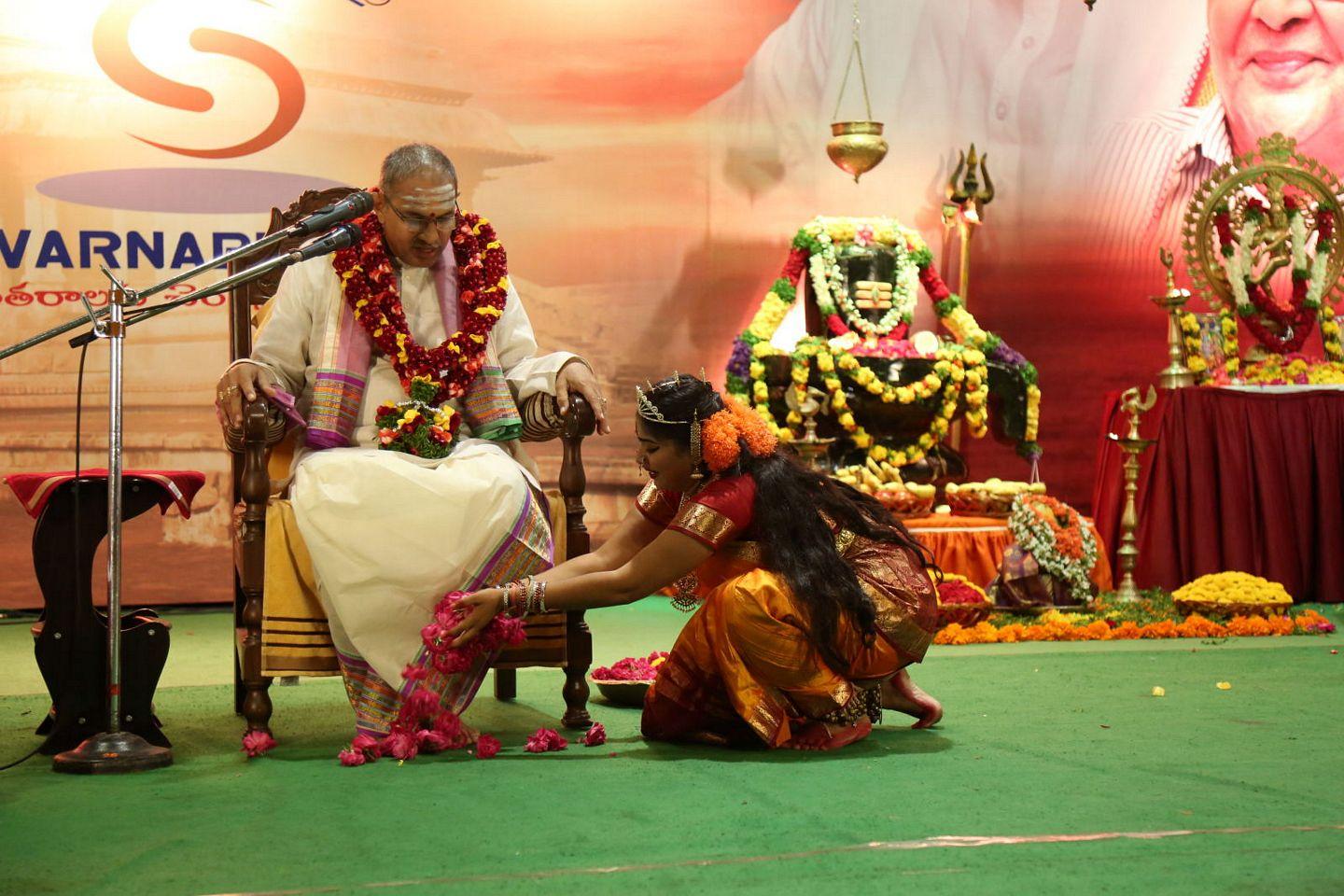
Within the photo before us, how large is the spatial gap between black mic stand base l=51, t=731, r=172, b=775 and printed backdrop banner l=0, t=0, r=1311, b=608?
12.5 ft

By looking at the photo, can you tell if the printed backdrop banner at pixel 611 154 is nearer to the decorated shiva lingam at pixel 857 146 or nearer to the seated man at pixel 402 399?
the decorated shiva lingam at pixel 857 146

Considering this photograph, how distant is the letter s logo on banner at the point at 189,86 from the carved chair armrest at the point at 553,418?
11.8 ft

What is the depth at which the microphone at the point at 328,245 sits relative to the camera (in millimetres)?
3348

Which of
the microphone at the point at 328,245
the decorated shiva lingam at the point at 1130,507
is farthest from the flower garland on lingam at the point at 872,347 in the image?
the microphone at the point at 328,245

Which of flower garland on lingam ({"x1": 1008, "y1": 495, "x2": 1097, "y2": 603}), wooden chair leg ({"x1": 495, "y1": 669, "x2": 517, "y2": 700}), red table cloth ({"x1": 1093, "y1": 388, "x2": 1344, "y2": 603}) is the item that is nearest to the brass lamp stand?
flower garland on lingam ({"x1": 1008, "y1": 495, "x2": 1097, "y2": 603})

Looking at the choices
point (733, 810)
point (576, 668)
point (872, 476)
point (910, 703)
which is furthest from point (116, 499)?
point (872, 476)

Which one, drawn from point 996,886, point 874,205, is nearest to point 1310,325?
point 874,205

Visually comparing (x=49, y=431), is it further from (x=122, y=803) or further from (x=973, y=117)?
(x=973, y=117)

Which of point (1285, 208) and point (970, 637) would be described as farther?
point (1285, 208)

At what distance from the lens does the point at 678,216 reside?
821cm

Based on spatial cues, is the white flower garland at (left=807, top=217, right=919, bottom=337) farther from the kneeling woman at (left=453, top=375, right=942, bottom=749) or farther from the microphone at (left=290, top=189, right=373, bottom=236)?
the microphone at (left=290, top=189, right=373, bottom=236)

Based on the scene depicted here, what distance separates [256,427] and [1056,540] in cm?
369

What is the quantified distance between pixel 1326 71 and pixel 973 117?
232cm

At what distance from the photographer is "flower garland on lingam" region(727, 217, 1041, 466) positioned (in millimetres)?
7297
